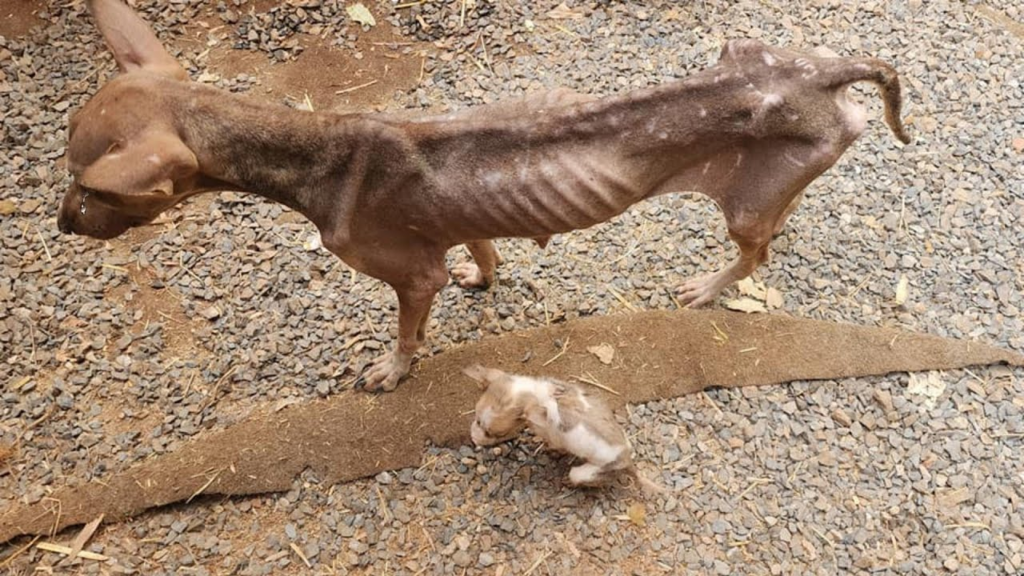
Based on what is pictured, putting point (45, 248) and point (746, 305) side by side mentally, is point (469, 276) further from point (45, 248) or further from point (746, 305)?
point (45, 248)

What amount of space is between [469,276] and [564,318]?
1.96ft

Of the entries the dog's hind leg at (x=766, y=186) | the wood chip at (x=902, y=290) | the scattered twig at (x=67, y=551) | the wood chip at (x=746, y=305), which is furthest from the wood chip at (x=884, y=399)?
the scattered twig at (x=67, y=551)

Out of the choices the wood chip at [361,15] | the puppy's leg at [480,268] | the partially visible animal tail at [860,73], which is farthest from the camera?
the wood chip at [361,15]

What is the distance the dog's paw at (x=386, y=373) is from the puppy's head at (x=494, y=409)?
0.55m

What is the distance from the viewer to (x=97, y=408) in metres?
4.32

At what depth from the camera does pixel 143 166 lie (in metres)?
2.89

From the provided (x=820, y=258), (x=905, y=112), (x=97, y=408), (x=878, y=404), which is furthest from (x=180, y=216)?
(x=905, y=112)

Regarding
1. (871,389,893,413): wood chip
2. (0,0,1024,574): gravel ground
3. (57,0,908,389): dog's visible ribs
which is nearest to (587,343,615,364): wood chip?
(0,0,1024,574): gravel ground

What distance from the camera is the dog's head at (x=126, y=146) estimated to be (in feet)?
9.47

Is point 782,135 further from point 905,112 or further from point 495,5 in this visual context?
point 495,5

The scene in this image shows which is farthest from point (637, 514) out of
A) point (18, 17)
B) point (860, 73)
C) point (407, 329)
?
point (18, 17)

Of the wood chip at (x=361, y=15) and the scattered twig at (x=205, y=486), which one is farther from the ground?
the wood chip at (x=361, y=15)

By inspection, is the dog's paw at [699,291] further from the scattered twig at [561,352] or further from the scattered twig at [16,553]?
the scattered twig at [16,553]

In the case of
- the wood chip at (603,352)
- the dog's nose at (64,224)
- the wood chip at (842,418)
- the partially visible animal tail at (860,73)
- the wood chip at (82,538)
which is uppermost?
the partially visible animal tail at (860,73)
